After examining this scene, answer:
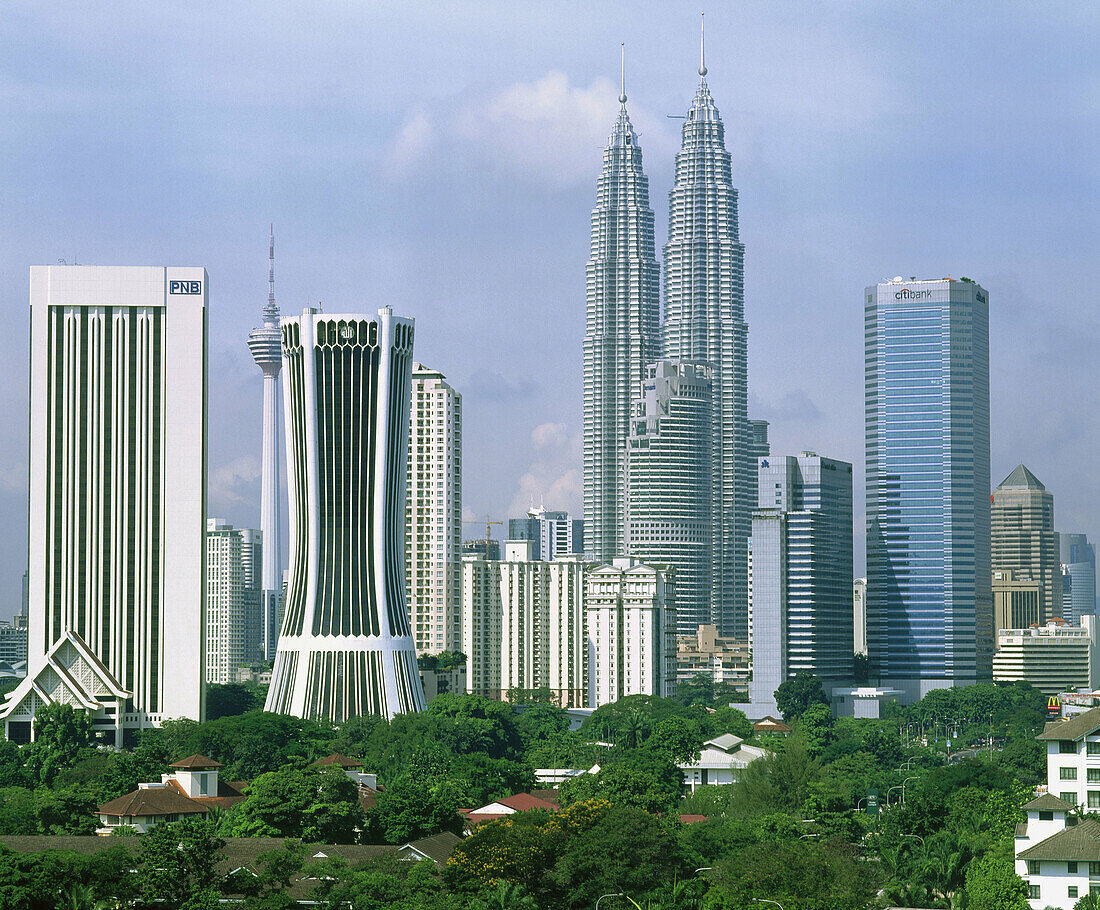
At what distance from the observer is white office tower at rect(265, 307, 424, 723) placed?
17975cm

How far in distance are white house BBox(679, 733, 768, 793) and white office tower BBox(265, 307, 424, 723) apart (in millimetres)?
35231

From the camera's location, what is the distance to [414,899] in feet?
270

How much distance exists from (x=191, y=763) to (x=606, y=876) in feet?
153

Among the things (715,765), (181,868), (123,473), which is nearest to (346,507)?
(123,473)

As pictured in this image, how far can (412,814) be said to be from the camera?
106312 mm

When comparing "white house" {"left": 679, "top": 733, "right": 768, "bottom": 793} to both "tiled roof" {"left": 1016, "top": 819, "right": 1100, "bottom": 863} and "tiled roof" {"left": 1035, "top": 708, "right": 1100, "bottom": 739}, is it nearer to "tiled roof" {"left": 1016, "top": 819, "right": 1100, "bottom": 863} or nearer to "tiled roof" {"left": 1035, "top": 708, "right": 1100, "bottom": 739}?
"tiled roof" {"left": 1035, "top": 708, "right": 1100, "bottom": 739}

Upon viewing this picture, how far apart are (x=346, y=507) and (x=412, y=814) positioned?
76174 mm

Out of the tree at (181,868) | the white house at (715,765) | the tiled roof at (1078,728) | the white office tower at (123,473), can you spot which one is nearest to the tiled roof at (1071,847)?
the tiled roof at (1078,728)

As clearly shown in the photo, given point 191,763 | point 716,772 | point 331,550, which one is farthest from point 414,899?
point 331,550

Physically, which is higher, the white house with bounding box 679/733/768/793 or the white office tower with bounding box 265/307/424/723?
the white office tower with bounding box 265/307/424/723

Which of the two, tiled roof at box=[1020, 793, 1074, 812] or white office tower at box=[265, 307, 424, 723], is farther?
white office tower at box=[265, 307, 424, 723]

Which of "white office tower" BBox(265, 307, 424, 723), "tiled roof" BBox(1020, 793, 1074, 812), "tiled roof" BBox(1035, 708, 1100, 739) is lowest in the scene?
"tiled roof" BBox(1020, 793, 1074, 812)

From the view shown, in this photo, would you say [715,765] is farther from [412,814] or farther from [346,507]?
[412,814]

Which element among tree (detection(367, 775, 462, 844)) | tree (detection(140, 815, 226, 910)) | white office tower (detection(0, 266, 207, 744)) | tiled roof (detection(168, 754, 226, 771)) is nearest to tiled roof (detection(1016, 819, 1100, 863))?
tree (detection(367, 775, 462, 844))
